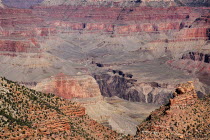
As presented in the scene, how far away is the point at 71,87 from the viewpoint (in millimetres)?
89625

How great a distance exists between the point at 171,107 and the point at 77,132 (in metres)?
6.68

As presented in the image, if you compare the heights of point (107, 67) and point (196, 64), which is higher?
point (196, 64)

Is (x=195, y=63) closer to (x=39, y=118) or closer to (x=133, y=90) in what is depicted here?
(x=133, y=90)

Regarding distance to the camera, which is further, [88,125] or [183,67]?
[183,67]

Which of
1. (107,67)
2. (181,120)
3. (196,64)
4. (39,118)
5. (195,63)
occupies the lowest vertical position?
(107,67)

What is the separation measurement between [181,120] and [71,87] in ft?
208

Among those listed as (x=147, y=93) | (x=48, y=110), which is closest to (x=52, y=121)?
(x=48, y=110)

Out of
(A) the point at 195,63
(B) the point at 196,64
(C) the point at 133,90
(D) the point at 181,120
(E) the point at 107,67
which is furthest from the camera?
(E) the point at 107,67

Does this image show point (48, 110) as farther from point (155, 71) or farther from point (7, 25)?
point (7, 25)

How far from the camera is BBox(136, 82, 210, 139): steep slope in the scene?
25984 millimetres

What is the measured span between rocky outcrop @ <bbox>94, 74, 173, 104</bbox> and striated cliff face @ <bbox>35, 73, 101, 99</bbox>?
27.8 m

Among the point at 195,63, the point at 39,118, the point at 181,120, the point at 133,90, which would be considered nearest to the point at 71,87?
the point at 133,90

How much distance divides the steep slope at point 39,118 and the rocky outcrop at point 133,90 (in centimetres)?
7964

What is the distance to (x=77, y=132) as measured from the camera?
31.3 meters
